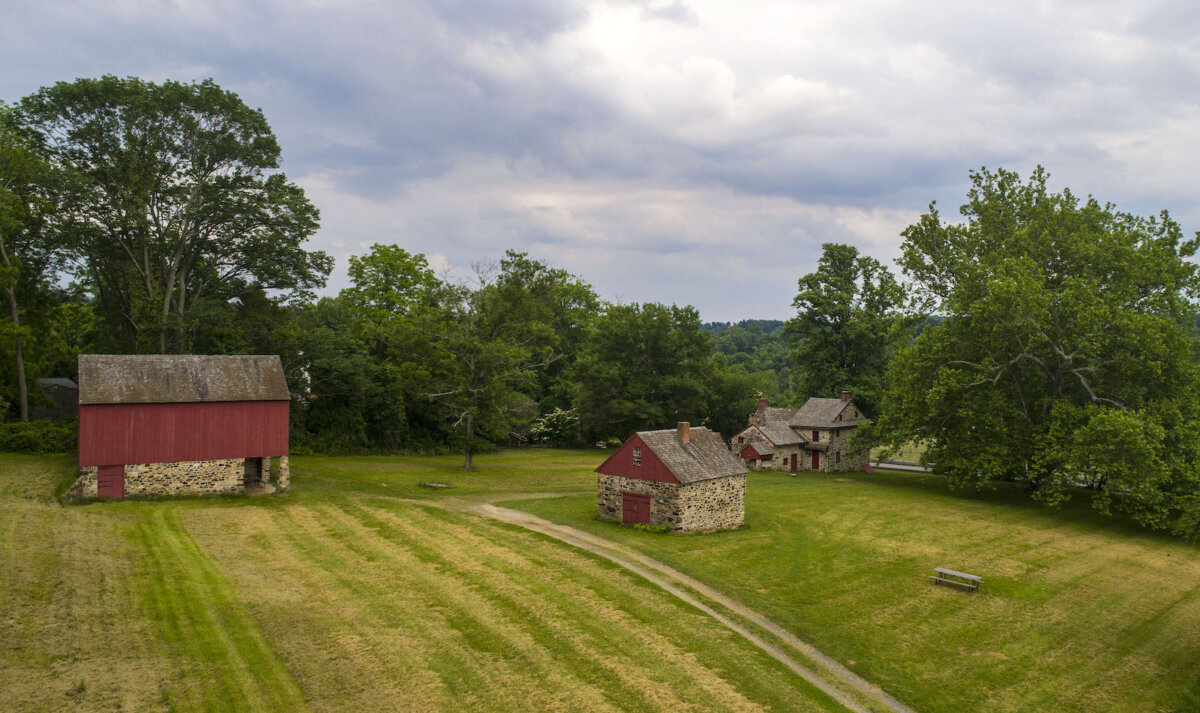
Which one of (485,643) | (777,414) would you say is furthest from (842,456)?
(485,643)

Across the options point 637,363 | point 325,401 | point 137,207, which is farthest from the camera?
point 637,363

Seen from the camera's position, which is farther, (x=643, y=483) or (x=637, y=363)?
(x=637, y=363)

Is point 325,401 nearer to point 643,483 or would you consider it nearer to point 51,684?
point 643,483

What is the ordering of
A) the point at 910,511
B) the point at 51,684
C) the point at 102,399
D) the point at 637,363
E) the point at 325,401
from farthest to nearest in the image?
1. the point at 637,363
2. the point at 325,401
3. the point at 910,511
4. the point at 102,399
5. the point at 51,684

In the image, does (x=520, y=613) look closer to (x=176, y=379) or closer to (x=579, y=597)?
(x=579, y=597)

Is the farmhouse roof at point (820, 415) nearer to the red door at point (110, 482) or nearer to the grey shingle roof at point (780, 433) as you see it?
the grey shingle roof at point (780, 433)

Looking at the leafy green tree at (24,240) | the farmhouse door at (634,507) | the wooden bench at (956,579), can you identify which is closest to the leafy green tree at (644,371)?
the farmhouse door at (634,507)

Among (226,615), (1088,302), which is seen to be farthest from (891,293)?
(226,615)

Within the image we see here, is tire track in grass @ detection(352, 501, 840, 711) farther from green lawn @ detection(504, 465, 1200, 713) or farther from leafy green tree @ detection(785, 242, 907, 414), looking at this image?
leafy green tree @ detection(785, 242, 907, 414)
